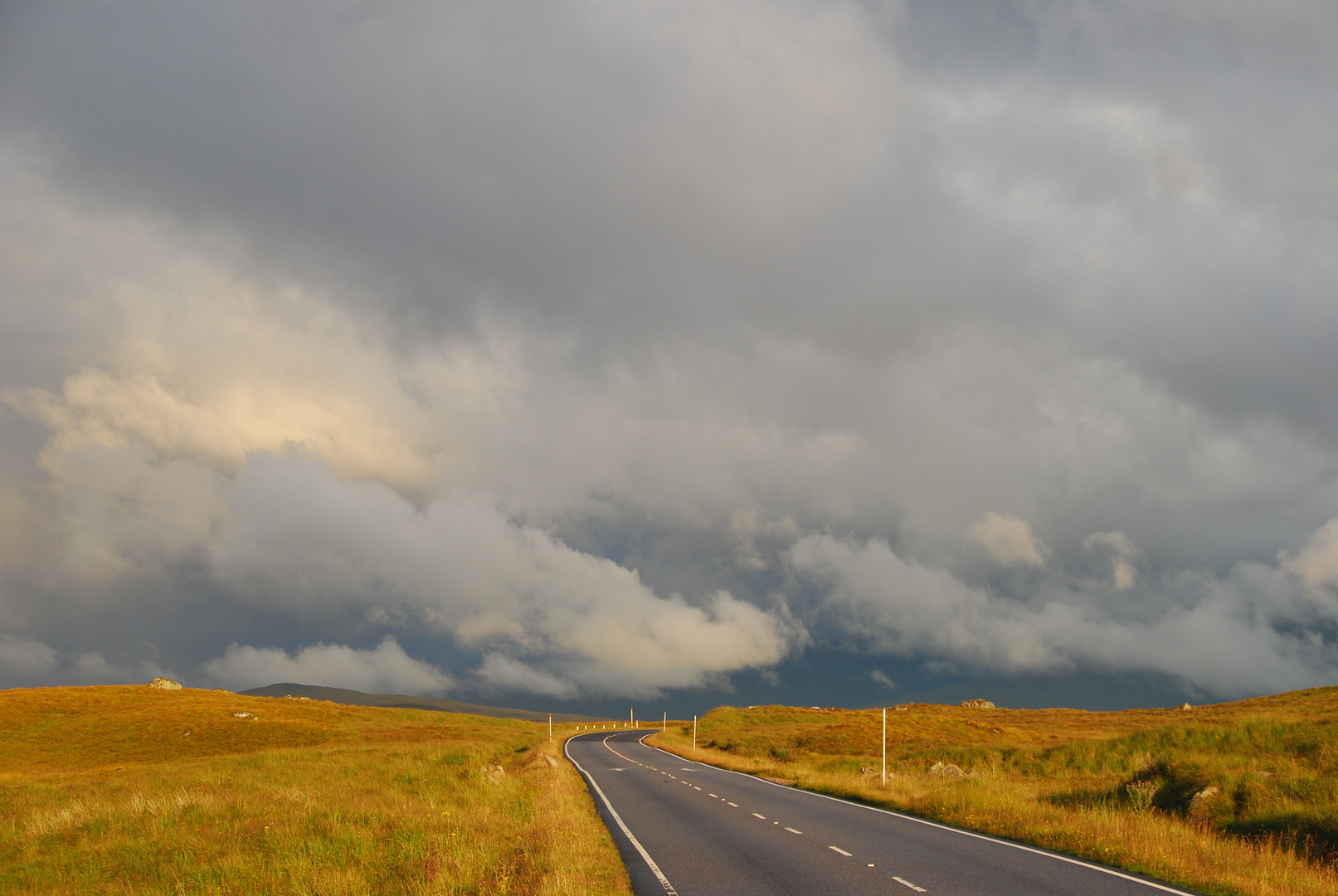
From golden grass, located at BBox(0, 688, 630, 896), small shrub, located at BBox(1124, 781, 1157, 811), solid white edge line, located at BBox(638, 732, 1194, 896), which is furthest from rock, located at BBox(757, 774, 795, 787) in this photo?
small shrub, located at BBox(1124, 781, 1157, 811)

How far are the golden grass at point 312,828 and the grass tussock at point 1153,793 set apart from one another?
9.78 m

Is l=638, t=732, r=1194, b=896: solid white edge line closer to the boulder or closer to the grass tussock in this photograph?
the grass tussock

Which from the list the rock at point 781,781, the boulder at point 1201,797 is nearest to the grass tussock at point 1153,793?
the boulder at point 1201,797

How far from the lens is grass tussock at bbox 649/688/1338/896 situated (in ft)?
44.9

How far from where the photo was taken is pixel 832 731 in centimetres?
6619

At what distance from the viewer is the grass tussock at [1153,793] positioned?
44.9 ft

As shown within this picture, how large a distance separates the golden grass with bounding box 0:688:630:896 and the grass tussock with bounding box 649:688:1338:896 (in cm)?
978

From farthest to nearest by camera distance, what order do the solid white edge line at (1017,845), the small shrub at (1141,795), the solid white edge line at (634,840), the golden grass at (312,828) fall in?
the small shrub at (1141,795)
the golden grass at (312,828)
the solid white edge line at (634,840)
the solid white edge line at (1017,845)

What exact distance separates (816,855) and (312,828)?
39.3 feet

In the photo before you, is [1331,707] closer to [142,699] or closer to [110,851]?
[110,851]

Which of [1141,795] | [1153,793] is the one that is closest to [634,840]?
[1141,795]

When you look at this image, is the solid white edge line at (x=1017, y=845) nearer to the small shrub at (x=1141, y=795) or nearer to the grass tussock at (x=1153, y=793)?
the grass tussock at (x=1153, y=793)

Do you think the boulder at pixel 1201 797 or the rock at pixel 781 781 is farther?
the rock at pixel 781 781

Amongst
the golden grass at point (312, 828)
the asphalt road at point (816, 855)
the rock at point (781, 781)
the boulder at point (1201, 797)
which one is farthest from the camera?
the rock at point (781, 781)
